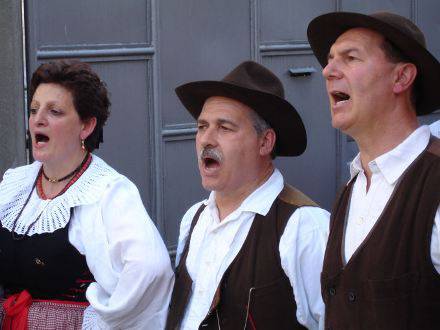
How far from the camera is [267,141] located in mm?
3518

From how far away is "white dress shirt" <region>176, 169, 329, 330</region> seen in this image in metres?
3.19

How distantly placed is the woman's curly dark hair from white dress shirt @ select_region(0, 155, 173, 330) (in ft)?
1.03

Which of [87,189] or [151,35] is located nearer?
[87,189]

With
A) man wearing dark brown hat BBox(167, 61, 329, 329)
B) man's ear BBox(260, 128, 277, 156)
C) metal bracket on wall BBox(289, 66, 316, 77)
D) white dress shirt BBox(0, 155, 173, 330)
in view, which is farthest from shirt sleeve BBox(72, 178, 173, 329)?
metal bracket on wall BBox(289, 66, 316, 77)

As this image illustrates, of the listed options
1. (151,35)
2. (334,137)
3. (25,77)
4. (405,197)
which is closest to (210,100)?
(405,197)

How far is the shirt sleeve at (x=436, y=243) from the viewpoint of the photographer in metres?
2.57

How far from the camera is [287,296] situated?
319 cm

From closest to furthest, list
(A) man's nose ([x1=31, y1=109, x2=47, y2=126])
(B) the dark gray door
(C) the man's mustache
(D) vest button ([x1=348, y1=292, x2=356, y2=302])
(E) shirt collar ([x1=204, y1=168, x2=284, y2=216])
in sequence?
(D) vest button ([x1=348, y1=292, x2=356, y2=302])
(E) shirt collar ([x1=204, y1=168, x2=284, y2=216])
(C) the man's mustache
(A) man's nose ([x1=31, y1=109, x2=47, y2=126])
(B) the dark gray door

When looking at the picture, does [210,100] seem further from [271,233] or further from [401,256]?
[401,256]

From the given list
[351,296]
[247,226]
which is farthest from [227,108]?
[351,296]

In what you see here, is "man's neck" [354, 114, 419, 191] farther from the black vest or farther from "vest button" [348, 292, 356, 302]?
the black vest

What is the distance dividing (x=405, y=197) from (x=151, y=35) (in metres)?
3.37

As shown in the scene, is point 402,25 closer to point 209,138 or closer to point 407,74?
point 407,74

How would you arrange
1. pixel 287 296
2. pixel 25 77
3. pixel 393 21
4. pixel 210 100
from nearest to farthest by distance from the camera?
pixel 393 21 → pixel 287 296 → pixel 210 100 → pixel 25 77
